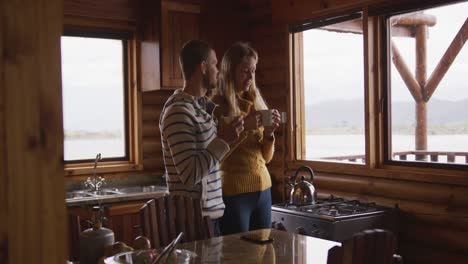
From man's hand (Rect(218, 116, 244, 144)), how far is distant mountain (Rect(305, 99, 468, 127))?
1.75 meters

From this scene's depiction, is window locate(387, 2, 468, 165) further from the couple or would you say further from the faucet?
the faucet

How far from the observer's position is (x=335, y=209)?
3.65m

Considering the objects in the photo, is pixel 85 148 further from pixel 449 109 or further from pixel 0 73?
pixel 0 73

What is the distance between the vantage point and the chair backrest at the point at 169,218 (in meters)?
2.38

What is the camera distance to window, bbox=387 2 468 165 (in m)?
3.49

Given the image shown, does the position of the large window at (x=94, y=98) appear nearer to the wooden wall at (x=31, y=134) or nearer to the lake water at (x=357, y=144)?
the lake water at (x=357, y=144)

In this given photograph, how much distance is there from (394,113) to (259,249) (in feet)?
6.72

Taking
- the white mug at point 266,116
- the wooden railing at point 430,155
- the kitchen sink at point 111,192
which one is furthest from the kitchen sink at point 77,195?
the wooden railing at point 430,155

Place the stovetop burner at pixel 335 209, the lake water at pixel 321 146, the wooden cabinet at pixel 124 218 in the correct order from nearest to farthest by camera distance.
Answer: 1. the stovetop burner at pixel 335 209
2. the lake water at pixel 321 146
3. the wooden cabinet at pixel 124 218

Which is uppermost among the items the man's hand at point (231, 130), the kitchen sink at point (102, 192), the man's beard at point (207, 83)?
the man's beard at point (207, 83)

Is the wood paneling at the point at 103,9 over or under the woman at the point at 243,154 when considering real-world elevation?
over

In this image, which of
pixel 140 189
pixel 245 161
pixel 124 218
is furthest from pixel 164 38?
pixel 245 161

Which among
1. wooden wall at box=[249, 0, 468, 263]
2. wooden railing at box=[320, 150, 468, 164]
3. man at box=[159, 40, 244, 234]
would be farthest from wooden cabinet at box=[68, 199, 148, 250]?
wooden railing at box=[320, 150, 468, 164]

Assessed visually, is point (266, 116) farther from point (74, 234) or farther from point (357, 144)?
point (357, 144)
